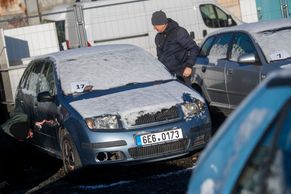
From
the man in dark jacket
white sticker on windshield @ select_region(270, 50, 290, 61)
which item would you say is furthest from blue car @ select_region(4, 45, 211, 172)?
white sticker on windshield @ select_region(270, 50, 290, 61)

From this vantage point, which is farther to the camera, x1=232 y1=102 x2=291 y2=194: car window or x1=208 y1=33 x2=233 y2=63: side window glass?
x1=208 y1=33 x2=233 y2=63: side window glass

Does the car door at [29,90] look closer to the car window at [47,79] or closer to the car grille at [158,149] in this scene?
the car window at [47,79]

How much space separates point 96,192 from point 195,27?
10.4 meters

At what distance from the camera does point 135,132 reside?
732 cm

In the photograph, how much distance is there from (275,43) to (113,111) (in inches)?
106

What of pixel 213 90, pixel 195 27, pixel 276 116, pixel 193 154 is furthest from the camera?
pixel 195 27

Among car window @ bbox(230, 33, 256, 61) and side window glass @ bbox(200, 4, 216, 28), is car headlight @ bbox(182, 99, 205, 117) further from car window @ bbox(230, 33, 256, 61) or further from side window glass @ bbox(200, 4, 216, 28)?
side window glass @ bbox(200, 4, 216, 28)

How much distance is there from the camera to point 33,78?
381 inches

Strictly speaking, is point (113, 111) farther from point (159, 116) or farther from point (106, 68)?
point (106, 68)

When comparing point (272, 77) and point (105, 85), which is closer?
point (272, 77)

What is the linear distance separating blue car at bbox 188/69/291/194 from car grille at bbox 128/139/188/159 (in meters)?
4.60

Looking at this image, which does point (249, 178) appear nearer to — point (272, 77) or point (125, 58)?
point (272, 77)

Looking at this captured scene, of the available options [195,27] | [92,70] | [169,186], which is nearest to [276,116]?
[169,186]

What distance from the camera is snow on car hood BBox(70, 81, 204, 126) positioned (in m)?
7.45
